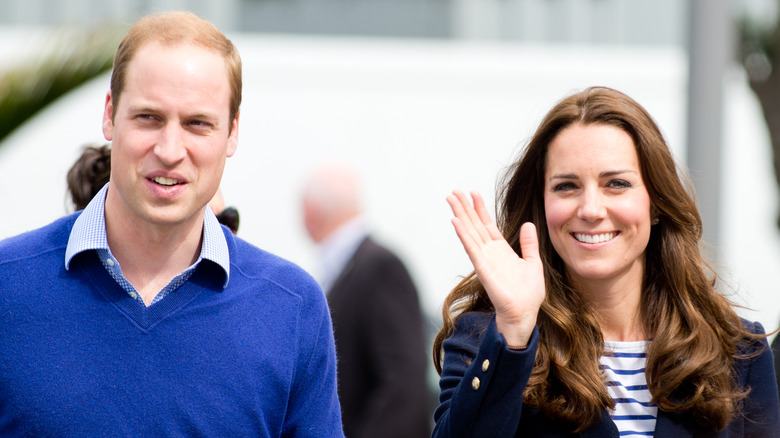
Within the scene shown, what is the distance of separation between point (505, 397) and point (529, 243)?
0.42m

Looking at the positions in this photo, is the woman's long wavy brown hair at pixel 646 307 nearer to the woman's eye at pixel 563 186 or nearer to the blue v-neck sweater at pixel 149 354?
the woman's eye at pixel 563 186

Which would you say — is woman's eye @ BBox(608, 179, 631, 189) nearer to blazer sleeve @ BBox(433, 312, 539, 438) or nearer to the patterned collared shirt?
blazer sleeve @ BBox(433, 312, 539, 438)

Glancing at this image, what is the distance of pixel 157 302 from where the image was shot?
251 centimetres

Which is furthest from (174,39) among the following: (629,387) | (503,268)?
(629,387)

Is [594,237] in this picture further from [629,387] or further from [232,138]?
[232,138]

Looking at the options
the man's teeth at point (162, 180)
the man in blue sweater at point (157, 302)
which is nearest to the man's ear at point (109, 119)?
the man in blue sweater at point (157, 302)

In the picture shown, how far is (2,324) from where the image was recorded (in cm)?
242

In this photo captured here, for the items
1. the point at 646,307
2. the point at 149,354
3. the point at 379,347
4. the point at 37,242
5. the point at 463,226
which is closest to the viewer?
the point at 149,354

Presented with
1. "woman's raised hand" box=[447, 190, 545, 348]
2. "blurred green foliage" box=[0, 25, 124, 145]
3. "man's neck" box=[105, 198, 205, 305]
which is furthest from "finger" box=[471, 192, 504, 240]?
"blurred green foliage" box=[0, 25, 124, 145]

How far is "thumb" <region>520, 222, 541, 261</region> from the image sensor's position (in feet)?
9.23

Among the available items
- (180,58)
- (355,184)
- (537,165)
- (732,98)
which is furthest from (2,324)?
(732,98)

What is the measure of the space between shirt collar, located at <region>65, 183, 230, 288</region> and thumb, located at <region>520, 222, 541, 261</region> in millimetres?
775

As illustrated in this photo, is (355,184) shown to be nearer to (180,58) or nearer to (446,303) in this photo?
(446,303)

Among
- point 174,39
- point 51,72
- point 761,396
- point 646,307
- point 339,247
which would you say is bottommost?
point 339,247
